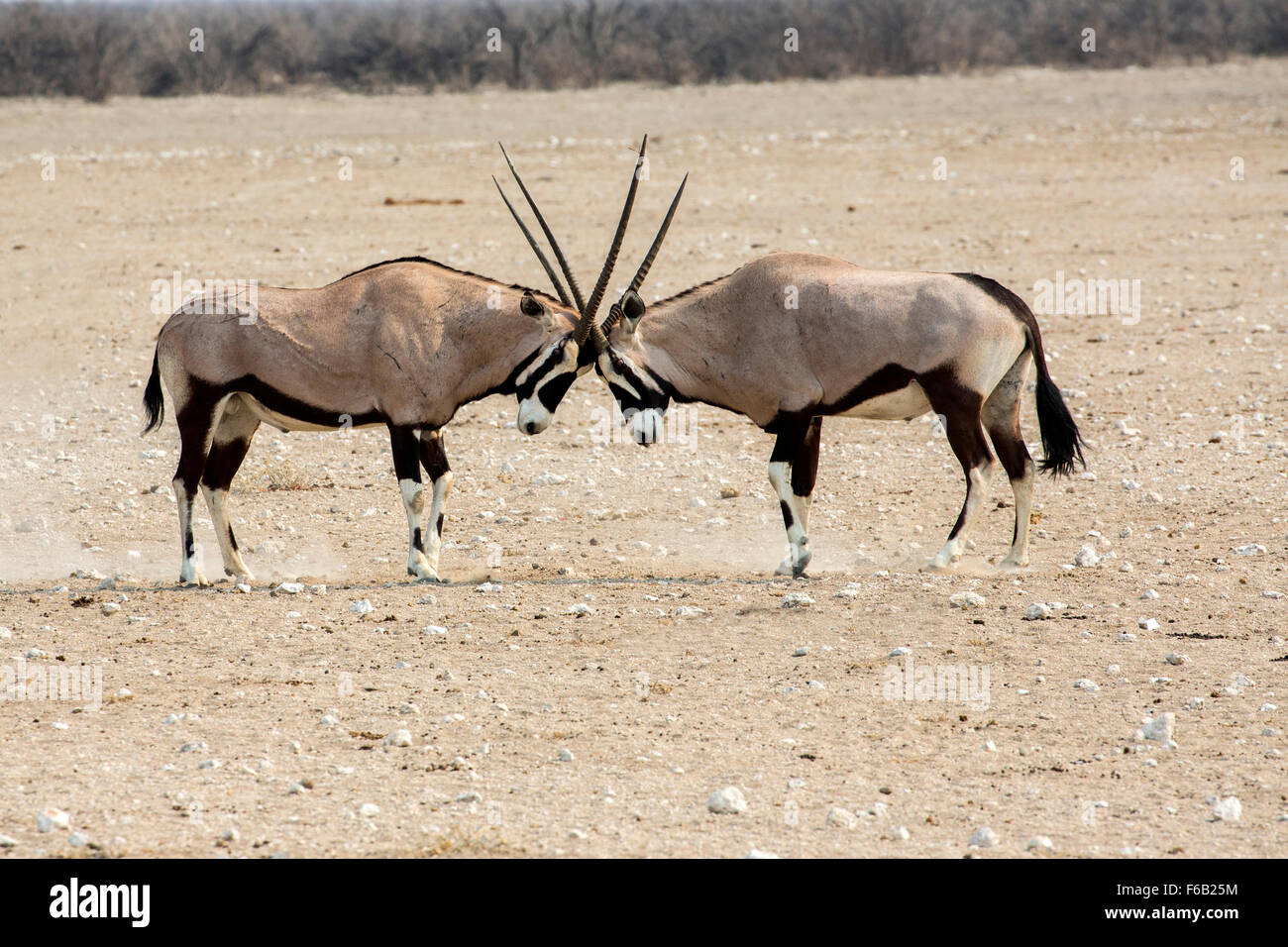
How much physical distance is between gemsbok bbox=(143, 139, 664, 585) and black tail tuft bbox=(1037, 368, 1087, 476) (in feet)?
7.89

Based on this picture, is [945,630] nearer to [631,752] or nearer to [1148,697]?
[1148,697]

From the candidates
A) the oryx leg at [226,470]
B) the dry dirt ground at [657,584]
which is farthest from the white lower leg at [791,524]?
the oryx leg at [226,470]

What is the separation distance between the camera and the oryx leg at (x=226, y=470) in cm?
877

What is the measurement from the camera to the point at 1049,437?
29.3 ft

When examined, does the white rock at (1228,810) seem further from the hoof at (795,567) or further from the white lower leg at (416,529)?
the white lower leg at (416,529)

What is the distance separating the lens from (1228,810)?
5398 mm

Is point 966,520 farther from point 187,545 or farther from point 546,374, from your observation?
point 187,545

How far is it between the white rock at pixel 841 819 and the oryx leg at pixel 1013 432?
134 inches

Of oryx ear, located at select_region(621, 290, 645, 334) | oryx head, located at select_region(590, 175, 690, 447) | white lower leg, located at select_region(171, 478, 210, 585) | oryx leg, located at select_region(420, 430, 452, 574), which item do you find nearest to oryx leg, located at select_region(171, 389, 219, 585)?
white lower leg, located at select_region(171, 478, 210, 585)

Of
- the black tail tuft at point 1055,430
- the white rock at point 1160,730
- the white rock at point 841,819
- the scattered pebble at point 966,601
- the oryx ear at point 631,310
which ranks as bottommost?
the white rock at point 841,819

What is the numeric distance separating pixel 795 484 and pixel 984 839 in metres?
3.74

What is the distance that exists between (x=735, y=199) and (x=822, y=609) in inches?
450
